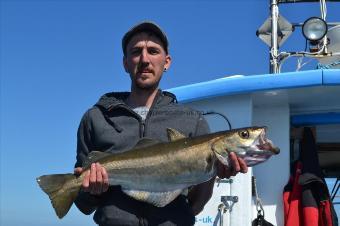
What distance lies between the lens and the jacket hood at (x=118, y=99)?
12.9 feet

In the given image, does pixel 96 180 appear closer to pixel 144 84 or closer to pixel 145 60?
pixel 144 84

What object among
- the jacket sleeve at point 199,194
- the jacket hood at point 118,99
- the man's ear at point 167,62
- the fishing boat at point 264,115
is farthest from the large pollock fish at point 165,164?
the fishing boat at point 264,115

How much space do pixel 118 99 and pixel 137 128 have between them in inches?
13.4

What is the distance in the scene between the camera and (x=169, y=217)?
3555mm

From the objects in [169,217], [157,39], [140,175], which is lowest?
[169,217]

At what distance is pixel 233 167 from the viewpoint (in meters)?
3.54

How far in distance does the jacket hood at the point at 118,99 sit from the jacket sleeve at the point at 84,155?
145 millimetres

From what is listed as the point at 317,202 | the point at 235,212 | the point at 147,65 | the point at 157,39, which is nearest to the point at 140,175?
the point at 147,65

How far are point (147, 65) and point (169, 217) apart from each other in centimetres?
103

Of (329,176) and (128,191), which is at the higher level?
(329,176)

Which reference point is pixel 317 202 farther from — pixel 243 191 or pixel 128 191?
pixel 128 191

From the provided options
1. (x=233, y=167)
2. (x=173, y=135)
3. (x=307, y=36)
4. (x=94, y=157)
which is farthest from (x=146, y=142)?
(x=307, y=36)

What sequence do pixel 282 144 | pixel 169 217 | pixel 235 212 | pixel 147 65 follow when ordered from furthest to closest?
pixel 282 144 → pixel 235 212 → pixel 147 65 → pixel 169 217

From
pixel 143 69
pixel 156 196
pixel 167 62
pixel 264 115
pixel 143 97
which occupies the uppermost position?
pixel 264 115
